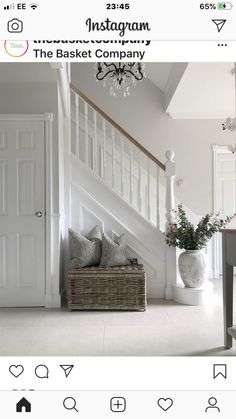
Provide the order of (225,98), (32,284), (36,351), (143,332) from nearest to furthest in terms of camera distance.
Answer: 1. (36,351)
2. (143,332)
3. (32,284)
4. (225,98)

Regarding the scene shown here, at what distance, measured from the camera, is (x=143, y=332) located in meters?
2.80

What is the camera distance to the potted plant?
3.74 metres

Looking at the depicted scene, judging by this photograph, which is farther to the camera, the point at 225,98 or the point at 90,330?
the point at 225,98

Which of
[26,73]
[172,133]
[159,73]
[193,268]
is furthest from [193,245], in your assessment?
[159,73]

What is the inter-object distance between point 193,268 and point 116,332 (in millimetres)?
1189
